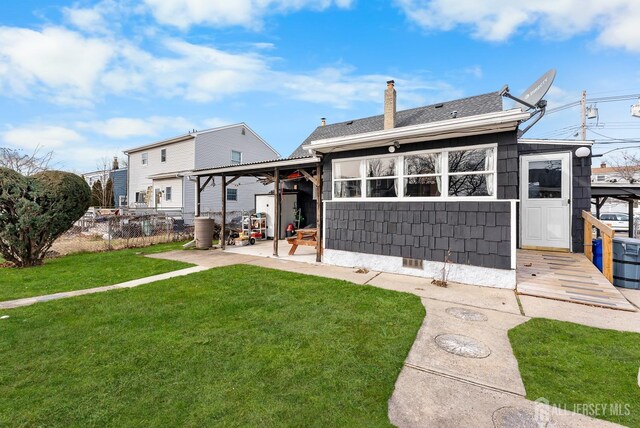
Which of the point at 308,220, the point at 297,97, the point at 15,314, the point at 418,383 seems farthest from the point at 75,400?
the point at 297,97

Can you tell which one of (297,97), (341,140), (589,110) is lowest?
(341,140)

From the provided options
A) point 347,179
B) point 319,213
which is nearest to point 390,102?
point 347,179

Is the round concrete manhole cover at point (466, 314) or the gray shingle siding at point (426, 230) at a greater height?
the gray shingle siding at point (426, 230)

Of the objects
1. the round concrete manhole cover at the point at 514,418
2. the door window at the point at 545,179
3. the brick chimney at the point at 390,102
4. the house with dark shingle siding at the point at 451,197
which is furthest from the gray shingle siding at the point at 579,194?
the round concrete manhole cover at the point at 514,418

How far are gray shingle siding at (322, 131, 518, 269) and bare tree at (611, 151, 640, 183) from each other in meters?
30.1

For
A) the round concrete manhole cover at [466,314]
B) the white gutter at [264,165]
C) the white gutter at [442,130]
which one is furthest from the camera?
the white gutter at [264,165]

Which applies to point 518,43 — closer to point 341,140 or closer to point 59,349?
point 341,140

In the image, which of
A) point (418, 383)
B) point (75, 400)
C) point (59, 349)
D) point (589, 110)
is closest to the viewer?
point (75, 400)

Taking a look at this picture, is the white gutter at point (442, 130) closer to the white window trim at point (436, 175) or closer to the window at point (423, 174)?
the white window trim at point (436, 175)

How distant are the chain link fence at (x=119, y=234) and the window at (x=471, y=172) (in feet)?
→ 38.2

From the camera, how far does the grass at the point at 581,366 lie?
2252 millimetres

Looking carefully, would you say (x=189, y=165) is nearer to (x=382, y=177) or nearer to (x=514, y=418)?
(x=382, y=177)

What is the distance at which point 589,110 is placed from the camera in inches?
719

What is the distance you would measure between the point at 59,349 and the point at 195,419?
7.30 feet
